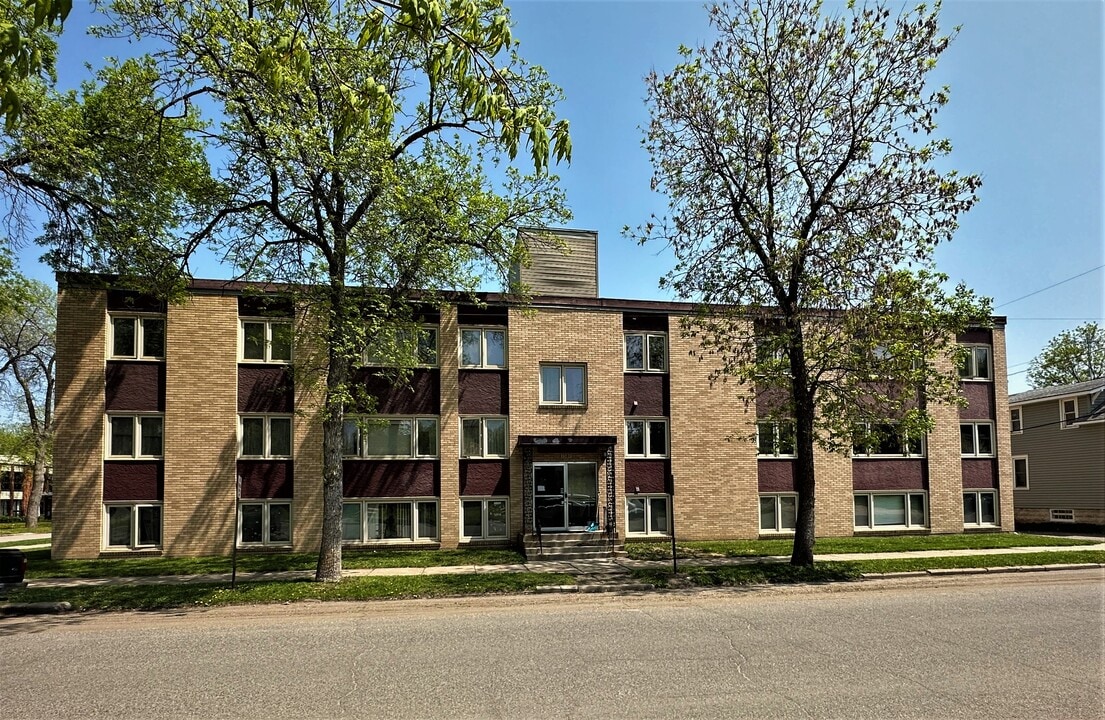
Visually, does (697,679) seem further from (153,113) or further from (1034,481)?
(1034,481)

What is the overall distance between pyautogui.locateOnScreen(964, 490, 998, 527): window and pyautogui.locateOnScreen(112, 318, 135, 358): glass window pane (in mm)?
27029

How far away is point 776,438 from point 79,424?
18.3 meters

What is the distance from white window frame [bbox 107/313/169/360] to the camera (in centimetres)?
1920

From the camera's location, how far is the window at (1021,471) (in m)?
31.4

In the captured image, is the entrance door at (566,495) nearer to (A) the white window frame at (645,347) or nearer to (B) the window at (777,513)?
(A) the white window frame at (645,347)

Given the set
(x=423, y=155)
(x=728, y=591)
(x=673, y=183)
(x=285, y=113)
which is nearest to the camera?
(x=285, y=113)

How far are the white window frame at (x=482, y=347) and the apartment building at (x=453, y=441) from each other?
67 millimetres

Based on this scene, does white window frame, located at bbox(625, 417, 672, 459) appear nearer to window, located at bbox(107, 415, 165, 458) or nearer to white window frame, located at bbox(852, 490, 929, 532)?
white window frame, located at bbox(852, 490, 929, 532)

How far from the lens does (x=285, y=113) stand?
12016 mm

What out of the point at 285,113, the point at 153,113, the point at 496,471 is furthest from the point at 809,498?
the point at 153,113

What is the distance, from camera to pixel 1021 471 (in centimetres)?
3186

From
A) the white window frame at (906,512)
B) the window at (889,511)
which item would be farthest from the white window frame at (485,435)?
the window at (889,511)

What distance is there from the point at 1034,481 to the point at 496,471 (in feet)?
82.5

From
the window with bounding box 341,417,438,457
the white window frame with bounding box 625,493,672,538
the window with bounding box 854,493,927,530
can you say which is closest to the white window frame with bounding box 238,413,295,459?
the window with bounding box 341,417,438,457
